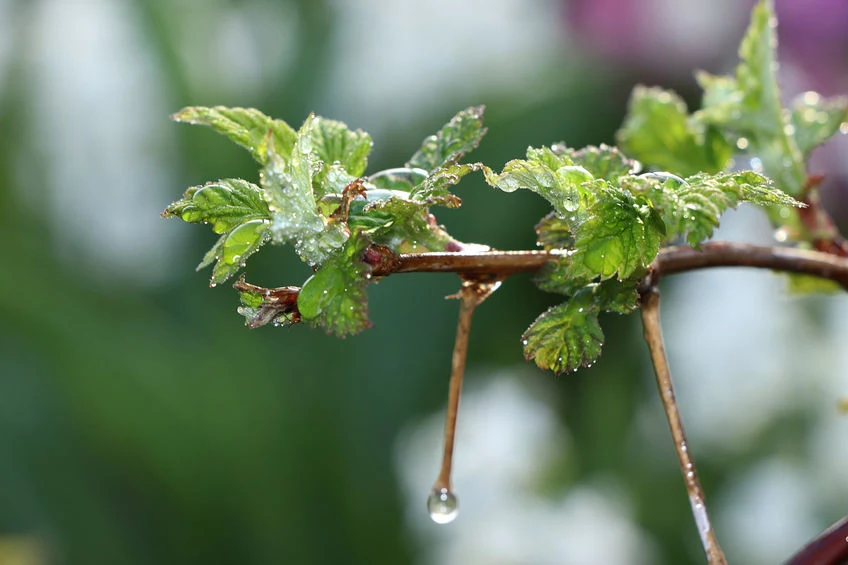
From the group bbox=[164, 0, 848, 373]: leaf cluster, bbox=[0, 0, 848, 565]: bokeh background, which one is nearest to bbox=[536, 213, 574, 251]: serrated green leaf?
bbox=[164, 0, 848, 373]: leaf cluster

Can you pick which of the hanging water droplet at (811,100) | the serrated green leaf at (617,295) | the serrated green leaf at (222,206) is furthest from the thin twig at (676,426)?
the hanging water droplet at (811,100)

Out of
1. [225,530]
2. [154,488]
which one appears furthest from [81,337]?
[225,530]

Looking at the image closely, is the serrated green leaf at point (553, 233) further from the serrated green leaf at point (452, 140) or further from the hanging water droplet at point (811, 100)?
the hanging water droplet at point (811, 100)

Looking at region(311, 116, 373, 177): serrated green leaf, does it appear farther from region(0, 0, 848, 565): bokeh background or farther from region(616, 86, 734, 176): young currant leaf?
region(0, 0, 848, 565): bokeh background

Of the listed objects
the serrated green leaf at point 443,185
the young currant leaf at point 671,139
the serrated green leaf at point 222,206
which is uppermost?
the young currant leaf at point 671,139

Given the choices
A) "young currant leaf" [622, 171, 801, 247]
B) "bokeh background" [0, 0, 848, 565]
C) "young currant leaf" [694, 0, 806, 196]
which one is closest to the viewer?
"young currant leaf" [622, 171, 801, 247]

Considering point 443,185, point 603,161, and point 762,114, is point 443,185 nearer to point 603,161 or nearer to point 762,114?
point 603,161

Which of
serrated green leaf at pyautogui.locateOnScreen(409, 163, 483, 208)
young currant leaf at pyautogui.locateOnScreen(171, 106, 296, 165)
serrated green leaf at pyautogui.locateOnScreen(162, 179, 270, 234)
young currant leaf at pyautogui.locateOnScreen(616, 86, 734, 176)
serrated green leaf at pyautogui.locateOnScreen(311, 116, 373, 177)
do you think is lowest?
serrated green leaf at pyautogui.locateOnScreen(162, 179, 270, 234)

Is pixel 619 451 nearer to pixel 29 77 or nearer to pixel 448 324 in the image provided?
pixel 448 324
